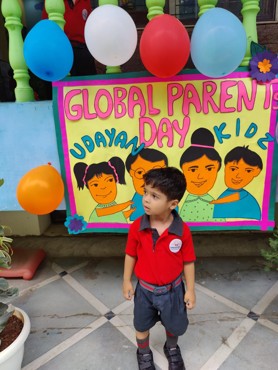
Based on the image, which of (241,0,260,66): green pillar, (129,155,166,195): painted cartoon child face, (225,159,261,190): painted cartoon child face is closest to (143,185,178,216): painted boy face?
(129,155,166,195): painted cartoon child face

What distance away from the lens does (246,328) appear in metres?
1.56

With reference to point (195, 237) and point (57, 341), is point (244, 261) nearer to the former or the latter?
point (195, 237)

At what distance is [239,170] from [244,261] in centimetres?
90

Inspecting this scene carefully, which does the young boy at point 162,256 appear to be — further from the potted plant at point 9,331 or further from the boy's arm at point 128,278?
the potted plant at point 9,331

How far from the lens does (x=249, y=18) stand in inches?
57.3

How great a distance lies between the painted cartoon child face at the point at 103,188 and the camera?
5.52 feet

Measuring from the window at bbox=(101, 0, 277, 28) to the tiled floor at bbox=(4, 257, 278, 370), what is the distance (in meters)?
1.81

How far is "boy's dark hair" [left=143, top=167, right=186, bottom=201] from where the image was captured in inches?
45.1

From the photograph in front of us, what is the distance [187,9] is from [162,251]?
1925mm

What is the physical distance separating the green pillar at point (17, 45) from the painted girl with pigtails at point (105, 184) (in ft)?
1.57

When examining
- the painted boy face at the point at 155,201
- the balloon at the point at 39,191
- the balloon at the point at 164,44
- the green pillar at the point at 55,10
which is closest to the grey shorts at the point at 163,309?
the painted boy face at the point at 155,201

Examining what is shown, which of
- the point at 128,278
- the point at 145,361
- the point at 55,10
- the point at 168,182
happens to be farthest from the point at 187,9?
the point at 145,361

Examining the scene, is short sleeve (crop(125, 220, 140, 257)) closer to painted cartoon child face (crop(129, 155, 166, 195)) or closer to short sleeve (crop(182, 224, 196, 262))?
short sleeve (crop(182, 224, 196, 262))

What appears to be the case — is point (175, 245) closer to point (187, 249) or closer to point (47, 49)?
point (187, 249)
